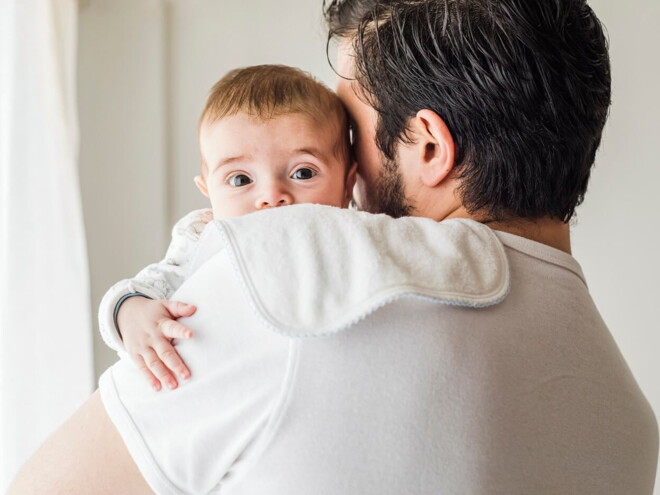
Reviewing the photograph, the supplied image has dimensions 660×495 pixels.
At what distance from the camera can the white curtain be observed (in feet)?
5.52

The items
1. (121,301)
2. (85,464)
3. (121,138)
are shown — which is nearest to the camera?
(85,464)

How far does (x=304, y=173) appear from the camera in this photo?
48.5 inches

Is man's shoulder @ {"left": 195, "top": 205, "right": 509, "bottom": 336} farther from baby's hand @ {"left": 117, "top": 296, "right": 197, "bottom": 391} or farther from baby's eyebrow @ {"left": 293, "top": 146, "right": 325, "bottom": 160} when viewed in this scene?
baby's eyebrow @ {"left": 293, "top": 146, "right": 325, "bottom": 160}

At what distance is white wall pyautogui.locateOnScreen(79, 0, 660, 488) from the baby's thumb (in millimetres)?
1482

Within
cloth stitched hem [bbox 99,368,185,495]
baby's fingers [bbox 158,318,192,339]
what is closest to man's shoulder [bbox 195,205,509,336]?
baby's fingers [bbox 158,318,192,339]

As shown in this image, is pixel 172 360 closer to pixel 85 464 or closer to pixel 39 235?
pixel 85 464

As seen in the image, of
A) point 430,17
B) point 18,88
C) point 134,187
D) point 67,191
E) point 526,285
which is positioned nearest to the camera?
point 526,285

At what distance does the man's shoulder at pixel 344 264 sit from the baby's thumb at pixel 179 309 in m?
0.09

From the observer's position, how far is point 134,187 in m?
2.27

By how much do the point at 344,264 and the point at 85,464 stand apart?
1.22ft

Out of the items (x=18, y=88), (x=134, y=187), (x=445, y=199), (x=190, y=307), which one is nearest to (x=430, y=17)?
(x=445, y=199)

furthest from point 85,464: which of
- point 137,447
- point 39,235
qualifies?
point 39,235

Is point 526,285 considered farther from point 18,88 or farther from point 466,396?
point 18,88

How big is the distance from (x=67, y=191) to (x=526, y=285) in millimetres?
1366
